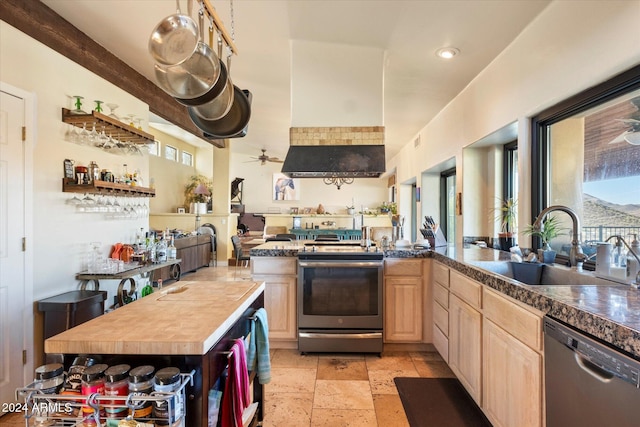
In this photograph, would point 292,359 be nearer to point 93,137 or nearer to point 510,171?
point 93,137

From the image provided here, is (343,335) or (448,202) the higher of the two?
(448,202)

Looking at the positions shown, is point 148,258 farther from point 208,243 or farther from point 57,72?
point 208,243

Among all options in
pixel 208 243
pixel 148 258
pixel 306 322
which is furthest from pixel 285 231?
pixel 306 322

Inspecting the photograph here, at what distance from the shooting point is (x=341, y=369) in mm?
2699

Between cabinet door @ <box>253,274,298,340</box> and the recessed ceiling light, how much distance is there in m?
2.42

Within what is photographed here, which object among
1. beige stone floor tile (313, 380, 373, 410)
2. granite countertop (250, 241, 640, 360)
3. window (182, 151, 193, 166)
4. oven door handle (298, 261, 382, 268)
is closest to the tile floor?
beige stone floor tile (313, 380, 373, 410)

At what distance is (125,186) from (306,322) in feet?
7.48

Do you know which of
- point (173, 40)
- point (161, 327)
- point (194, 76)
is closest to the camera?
point (161, 327)

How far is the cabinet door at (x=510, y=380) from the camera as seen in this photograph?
54.3 inches

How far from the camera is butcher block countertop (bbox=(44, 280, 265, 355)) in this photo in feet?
3.30

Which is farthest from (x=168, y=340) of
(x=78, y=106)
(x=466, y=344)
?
(x=78, y=106)

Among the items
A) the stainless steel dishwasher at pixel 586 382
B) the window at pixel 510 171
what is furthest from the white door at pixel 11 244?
the window at pixel 510 171

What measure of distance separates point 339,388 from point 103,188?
2.67 m

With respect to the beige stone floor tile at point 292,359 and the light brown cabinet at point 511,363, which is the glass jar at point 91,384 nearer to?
the light brown cabinet at point 511,363
